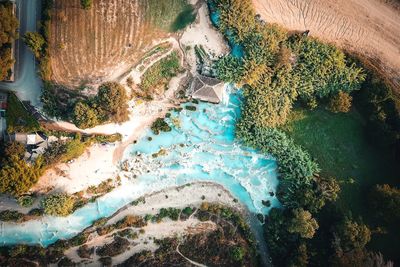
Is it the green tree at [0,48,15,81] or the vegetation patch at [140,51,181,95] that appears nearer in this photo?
the green tree at [0,48,15,81]

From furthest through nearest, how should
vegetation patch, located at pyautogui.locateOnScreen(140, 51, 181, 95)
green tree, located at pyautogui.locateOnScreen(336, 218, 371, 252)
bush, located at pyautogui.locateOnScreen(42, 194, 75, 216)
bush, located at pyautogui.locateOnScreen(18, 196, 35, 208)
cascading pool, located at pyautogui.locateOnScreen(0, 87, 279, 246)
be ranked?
1. cascading pool, located at pyautogui.locateOnScreen(0, 87, 279, 246)
2. vegetation patch, located at pyautogui.locateOnScreen(140, 51, 181, 95)
3. bush, located at pyautogui.locateOnScreen(18, 196, 35, 208)
4. bush, located at pyautogui.locateOnScreen(42, 194, 75, 216)
5. green tree, located at pyautogui.locateOnScreen(336, 218, 371, 252)

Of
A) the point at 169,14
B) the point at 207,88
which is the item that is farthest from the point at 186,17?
the point at 207,88

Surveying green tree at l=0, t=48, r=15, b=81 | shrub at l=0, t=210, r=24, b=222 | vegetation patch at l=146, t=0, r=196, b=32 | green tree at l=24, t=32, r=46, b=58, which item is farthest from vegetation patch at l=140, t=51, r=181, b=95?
shrub at l=0, t=210, r=24, b=222

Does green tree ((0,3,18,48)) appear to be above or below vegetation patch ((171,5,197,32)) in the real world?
below

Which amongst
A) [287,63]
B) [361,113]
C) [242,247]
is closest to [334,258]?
[242,247]

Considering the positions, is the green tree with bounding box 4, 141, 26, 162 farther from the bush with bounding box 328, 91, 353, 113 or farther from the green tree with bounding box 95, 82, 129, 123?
the bush with bounding box 328, 91, 353, 113

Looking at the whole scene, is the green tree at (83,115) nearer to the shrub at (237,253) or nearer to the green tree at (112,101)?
the green tree at (112,101)

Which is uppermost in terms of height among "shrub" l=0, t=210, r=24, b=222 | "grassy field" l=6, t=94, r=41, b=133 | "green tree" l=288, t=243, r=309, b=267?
"green tree" l=288, t=243, r=309, b=267

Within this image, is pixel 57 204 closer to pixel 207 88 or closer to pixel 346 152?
pixel 207 88

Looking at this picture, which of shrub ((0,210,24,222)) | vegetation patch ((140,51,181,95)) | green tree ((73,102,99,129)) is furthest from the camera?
vegetation patch ((140,51,181,95))
